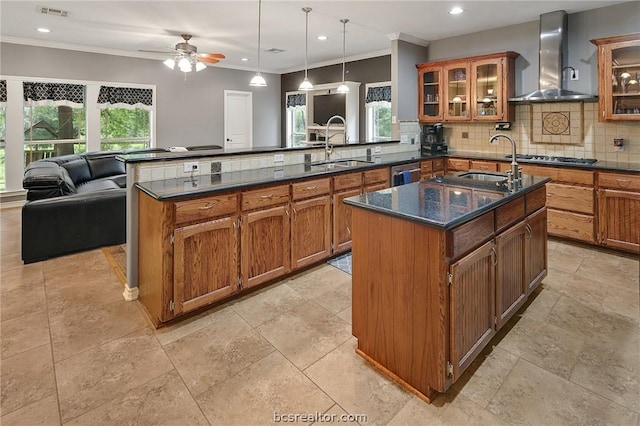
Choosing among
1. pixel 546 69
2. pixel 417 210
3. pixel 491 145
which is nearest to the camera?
pixel 417 210

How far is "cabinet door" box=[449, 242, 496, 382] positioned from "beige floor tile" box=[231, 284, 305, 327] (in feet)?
4.24

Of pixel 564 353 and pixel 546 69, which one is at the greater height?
pixel 546 69

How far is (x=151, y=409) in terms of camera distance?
5.77ft

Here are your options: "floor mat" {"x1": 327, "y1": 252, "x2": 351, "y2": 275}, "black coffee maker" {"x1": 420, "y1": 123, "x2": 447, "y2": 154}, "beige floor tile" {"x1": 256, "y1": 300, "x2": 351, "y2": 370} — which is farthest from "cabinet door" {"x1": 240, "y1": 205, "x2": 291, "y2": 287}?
"black coffee maker" {"x1": 420, "y1": 123, "x2": 447, "y2": 154}

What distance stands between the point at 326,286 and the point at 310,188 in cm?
85

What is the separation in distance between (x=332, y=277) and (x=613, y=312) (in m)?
2.09

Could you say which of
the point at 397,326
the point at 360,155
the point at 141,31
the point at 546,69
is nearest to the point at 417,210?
the point at 397,326

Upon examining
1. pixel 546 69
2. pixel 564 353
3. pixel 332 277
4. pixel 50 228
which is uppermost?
pixel 546 69

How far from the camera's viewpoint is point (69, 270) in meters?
3.50

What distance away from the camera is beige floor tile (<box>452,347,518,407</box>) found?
1.84m

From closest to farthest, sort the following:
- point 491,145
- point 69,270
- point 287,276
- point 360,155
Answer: point 287,276, point 69,270, point 360,155, point 491,145

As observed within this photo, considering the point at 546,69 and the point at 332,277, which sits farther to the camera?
the point at 546,69

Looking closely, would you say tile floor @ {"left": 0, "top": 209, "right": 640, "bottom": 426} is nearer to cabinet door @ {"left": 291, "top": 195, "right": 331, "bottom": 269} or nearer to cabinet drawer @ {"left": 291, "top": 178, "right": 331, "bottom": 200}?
cabinet door @ {"left": 291, "top": 195, "right": 331, "bottom": 269}

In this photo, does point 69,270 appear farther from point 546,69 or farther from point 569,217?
point 546,69
